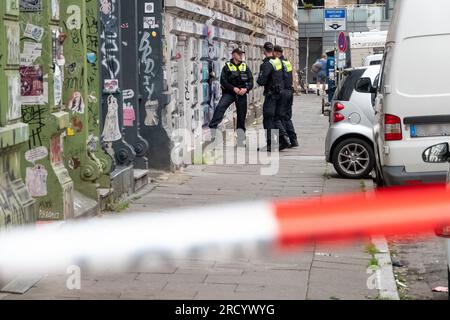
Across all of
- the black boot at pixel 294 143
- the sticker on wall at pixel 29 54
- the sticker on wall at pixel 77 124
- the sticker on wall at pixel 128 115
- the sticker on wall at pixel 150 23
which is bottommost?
the black boot at pixel 294 143

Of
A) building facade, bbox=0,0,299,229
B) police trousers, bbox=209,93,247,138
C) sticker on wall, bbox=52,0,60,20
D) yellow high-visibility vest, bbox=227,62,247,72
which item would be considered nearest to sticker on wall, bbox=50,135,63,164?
building facade, bbox=0,0,299,229

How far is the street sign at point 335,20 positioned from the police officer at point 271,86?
14.4m

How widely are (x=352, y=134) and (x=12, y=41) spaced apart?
26.9 ft

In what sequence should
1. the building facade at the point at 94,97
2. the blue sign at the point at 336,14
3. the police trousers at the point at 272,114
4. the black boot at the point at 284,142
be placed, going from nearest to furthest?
the building facade at the point at 94,97 < the police trousers at the point at 272,114 < the black boot at the point at 284,142 < the blue sign at the point at 336,14

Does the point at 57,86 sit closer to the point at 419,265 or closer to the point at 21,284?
the point at 21,284

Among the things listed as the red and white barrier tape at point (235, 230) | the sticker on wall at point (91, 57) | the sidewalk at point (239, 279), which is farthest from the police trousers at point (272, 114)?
the red and white barrier tape at point (235, 230)

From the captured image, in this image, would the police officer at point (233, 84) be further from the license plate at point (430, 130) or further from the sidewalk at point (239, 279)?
the license plate at point (430, 130)

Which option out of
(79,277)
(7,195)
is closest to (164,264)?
(79,277)

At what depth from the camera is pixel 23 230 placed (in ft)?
23.6

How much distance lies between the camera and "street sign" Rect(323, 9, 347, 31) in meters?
33.7

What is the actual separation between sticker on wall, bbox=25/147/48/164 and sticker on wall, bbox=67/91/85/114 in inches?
53.4

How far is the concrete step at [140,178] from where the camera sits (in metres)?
13.0

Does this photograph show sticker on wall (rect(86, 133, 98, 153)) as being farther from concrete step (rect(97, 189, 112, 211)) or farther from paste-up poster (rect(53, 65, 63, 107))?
paste-up poster (rect(53, 65, 63, 107))

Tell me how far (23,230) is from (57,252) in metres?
4.71
